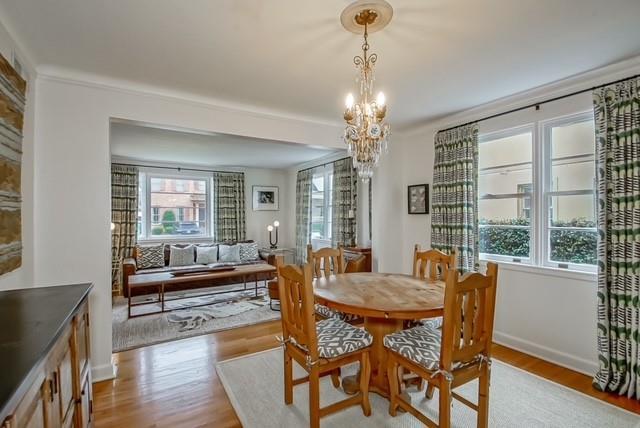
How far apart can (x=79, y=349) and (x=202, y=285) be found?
13.6 ft

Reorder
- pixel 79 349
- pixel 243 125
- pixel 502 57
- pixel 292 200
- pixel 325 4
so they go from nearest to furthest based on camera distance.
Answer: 1. pixel 79 349
2. pixel 325 4
3. pixel 502 57
4. pixel 243 125
5. pixel 292 200

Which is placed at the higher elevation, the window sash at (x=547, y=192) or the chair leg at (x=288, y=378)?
the window sash at (x=547, y=192)

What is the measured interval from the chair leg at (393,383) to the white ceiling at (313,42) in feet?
6.86

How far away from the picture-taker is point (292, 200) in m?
7.21

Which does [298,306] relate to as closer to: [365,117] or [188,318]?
[365,117]

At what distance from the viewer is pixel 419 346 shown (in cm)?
182

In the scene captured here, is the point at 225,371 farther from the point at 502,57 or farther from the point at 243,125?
the point at 502,57

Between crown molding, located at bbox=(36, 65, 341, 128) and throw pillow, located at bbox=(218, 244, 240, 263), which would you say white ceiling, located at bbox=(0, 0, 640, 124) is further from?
throw pillow, located at bbox=(218, 244, 240, 263)

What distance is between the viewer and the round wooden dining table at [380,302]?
1.77 metres

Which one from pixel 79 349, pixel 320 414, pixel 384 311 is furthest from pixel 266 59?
pixel 320 414

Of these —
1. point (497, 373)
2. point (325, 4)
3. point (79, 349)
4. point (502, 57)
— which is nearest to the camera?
point (79, 349)

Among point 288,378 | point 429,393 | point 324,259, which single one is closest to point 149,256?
point 324,259

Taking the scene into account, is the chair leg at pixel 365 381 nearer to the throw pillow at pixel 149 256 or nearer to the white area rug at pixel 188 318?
the white area rug at pixel 188 318

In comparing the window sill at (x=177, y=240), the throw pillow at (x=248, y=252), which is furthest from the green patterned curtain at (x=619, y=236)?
the window sill at (x=177, y=240)
